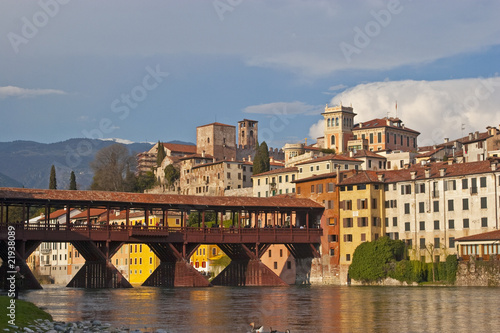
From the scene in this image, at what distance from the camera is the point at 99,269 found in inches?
2532

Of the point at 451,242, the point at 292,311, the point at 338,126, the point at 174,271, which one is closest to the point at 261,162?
the point at 338,126

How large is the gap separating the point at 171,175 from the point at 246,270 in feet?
248

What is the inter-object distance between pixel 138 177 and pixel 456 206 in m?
88.7

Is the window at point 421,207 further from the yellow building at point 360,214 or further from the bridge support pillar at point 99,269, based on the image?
the bridge support pillar at point 99,269

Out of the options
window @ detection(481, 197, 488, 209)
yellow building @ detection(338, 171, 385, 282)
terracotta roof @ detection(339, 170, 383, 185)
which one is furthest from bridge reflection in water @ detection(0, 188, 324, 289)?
window @ detection(481, 197, 488, 209)

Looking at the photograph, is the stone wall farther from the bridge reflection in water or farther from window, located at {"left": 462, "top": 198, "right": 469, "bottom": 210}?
the bridge reflection in water

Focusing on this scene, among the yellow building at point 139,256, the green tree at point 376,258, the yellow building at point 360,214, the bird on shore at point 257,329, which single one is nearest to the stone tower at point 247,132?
the yellow building at point 139,256

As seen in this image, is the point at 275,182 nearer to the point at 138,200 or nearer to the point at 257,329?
the point at 138,200

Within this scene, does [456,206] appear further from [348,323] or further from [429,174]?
[348,323]

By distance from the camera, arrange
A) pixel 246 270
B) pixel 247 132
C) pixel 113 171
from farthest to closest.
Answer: pixel 247 132, pixel 113 171, pixel 246 270

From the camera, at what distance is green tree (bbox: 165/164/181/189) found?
14575 cm

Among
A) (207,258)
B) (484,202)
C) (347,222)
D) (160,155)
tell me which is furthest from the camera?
(160,155)

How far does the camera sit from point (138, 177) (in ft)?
489

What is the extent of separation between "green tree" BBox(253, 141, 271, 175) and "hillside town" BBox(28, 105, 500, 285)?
1681 millimetres
